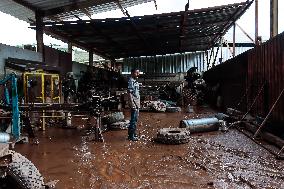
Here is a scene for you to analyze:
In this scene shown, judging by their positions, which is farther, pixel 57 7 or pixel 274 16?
pixel 57 7

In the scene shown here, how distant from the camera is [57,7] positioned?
1448cm

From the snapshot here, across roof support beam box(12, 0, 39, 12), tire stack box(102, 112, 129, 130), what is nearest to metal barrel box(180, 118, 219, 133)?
tire stack box(102, 112, 129, 130)

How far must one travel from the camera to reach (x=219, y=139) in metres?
8.54

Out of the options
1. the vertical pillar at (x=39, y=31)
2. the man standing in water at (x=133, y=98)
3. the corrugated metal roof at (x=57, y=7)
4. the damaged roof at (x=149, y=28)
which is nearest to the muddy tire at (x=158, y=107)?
the damaged roof at (x=149, y=28)

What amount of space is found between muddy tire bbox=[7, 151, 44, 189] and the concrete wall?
8654 mm

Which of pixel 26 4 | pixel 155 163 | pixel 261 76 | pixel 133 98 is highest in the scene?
pixel 26 4

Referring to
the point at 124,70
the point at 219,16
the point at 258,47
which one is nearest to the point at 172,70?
the point at 124,70

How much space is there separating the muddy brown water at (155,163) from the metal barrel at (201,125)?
678 mm

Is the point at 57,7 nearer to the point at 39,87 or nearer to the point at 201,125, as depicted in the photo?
the point at 39,87

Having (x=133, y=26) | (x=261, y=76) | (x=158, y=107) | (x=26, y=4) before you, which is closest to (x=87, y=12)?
(x=133, y=26)

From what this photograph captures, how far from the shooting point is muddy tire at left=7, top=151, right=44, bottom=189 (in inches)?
141

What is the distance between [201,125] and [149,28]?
9.00 metres

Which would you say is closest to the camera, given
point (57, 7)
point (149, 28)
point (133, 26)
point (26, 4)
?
point (26, 4)

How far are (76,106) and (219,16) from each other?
11555mm
